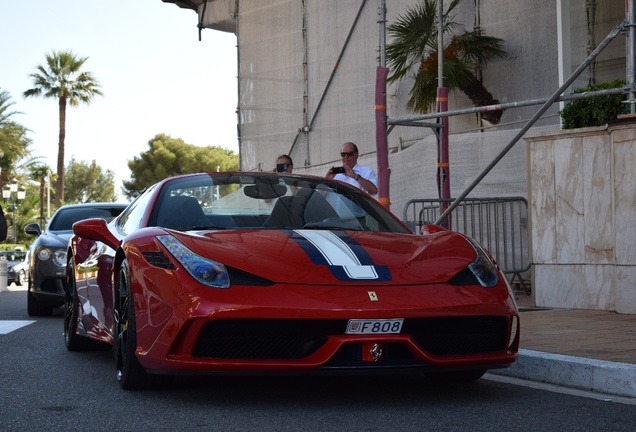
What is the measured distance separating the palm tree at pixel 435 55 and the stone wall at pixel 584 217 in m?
8.26

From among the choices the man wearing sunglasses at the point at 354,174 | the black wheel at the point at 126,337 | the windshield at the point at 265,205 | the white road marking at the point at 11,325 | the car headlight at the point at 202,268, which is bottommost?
the white road marking at the point at 11,325

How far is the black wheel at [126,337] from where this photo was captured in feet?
17.4

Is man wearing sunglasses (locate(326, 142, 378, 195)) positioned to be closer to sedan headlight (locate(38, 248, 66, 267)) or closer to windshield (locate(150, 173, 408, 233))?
windshield (locate(150, 173, 408, 233))

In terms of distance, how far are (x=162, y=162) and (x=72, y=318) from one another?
68368 millimetres

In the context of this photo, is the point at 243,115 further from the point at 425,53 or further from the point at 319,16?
the point at 425,53

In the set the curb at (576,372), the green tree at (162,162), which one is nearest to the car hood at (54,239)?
the curb at (576,372)

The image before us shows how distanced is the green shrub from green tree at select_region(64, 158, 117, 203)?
9144 centimetres

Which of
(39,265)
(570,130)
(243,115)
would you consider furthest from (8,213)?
(570,130)

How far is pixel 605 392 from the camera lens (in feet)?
18.2

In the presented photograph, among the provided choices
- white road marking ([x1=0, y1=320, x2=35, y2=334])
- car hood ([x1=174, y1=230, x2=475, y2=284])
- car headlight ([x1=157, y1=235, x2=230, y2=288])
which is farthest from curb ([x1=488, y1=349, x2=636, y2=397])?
white road marking ([x1=0, y1=320, x2=35, y2=334])

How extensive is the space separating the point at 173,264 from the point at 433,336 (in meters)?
1.27

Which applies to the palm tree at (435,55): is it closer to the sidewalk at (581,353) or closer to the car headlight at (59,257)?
the car headlight at (59,257)

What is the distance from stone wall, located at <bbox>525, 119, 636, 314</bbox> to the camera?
29.4ft

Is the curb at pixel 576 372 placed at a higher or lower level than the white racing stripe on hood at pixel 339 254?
lower
